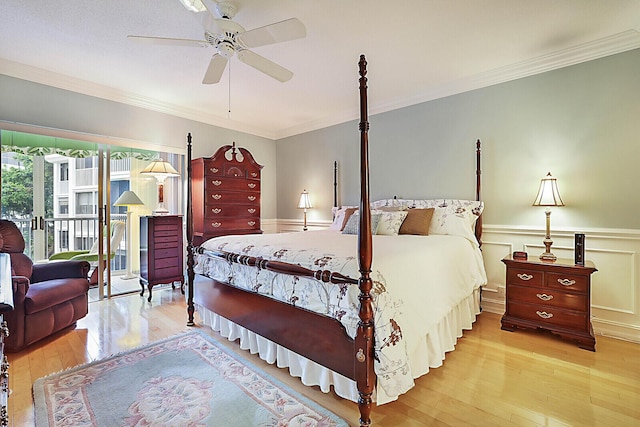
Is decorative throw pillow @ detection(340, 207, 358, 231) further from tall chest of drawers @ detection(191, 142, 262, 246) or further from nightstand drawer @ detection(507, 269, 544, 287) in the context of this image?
nightstand drawer @ detection(507, 269, 544, 287)

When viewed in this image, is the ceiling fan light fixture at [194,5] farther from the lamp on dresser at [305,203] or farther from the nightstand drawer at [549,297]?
the nightstand drawer at [549,297]

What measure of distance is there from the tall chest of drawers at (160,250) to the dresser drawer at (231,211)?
0.45 metres

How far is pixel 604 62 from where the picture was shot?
2.70 meters

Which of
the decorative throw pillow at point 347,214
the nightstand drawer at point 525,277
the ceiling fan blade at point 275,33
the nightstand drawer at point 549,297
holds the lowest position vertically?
the nightstand drawer at point 549,297

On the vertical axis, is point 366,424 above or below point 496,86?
below

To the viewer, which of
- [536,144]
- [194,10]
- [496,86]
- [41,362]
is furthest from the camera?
[496,86]

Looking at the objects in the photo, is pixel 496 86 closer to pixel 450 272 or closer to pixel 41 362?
pixel 450 272

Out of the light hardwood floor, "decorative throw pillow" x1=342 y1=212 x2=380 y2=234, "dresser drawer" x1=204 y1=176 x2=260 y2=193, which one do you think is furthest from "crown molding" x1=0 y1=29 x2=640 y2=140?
the light hardwood floor

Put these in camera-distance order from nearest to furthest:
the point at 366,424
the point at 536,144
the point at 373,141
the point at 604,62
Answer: the point at 366,424 → the point at 604,62 → the point at 536,144 → the point at 373,141

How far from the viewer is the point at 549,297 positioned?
2617 mm

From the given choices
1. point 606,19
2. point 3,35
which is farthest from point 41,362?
point 606,19

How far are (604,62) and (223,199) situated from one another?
438cm

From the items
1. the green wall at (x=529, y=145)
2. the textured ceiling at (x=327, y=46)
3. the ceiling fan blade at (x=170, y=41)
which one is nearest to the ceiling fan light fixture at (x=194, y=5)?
the ceiling fan blade at (x=170, y=41)

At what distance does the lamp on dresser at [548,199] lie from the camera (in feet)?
8.89
